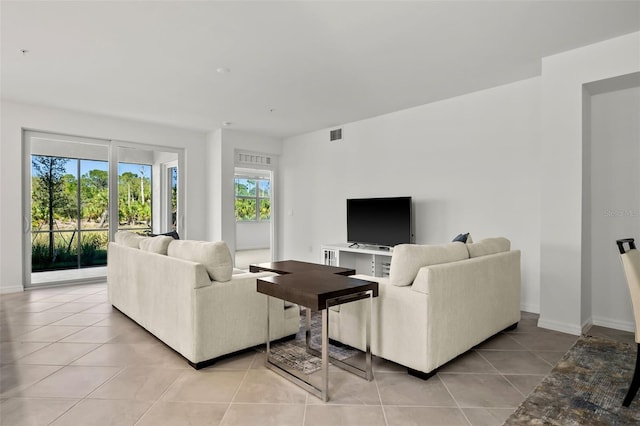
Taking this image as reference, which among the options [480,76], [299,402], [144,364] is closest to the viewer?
[299,402]

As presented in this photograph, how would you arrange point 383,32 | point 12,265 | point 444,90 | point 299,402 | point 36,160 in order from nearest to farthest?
point 299,402
point 383,32
point 444,90
point 12,265
point 36,160

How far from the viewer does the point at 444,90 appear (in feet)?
14.3

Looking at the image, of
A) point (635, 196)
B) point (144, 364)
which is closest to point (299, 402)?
point (144, 364)

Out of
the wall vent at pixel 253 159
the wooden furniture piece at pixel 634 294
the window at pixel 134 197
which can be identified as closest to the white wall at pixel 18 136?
the window at pixel 134 197

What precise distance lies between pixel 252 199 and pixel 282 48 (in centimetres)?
689

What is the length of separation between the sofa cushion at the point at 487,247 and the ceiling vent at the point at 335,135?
136 inches

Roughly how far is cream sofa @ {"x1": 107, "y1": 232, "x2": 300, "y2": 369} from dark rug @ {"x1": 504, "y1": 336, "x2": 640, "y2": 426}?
177 cm

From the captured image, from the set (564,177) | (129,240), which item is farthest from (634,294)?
(129,240)

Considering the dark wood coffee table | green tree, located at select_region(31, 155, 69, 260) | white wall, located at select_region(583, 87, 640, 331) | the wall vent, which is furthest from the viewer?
the wall vent

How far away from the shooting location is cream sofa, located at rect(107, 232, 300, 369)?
251 centimetres

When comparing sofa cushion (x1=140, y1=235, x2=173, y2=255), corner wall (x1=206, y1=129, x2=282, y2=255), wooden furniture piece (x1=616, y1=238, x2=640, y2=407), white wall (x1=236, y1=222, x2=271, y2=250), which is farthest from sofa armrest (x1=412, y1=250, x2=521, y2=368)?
white wall (x1=236, y1=222, x2=271, y2=250)

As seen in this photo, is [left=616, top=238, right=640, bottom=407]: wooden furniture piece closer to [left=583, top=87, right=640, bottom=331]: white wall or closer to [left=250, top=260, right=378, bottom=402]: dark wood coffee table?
[left=250, top=260, right=378, bottom=402]: dark wood coffee table

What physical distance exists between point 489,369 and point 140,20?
368 cm

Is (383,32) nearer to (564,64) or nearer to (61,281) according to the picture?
(564,64)
